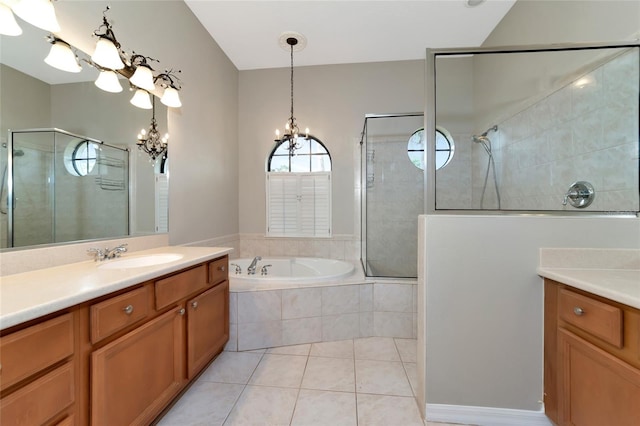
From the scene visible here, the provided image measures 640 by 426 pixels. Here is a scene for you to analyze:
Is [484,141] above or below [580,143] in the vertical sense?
above

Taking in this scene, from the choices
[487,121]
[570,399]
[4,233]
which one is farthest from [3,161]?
[487,121]

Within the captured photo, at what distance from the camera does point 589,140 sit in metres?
1.66

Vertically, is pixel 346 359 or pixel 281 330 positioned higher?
pixel 281 330

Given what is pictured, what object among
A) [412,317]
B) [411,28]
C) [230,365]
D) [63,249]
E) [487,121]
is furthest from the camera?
[487,121]

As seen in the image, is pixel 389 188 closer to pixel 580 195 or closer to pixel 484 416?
pixel 580 195

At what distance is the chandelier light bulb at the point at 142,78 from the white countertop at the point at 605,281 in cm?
267

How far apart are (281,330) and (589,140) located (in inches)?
101

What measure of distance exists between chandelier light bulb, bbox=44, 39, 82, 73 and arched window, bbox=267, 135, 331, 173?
218cm

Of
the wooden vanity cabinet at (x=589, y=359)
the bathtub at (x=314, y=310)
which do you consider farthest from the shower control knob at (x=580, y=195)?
the bathtub at (x=314, y=310)

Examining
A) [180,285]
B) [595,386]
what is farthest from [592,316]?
[180,285]

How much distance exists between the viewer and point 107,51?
152 centimetres

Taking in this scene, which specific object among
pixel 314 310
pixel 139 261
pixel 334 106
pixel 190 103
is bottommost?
pixel 314 310

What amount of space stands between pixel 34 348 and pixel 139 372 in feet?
1.68

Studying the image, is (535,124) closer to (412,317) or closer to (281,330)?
(412,317)
